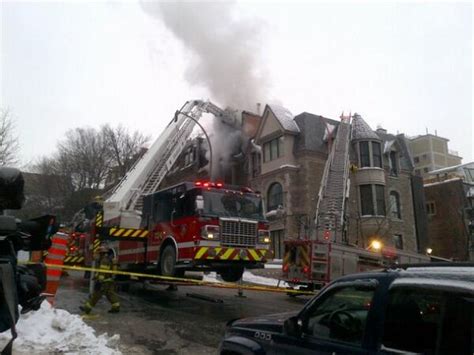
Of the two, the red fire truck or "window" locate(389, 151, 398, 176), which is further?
"window" locate(389, 151, 398, 176)

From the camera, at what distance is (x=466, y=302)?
2.45 meters

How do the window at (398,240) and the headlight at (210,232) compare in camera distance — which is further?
the window at (398,240)

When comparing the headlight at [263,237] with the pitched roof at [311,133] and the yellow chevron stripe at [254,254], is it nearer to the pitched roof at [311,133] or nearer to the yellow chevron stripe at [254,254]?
the yellow chevron stripe at [254,254]

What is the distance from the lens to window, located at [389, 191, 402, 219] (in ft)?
94.2

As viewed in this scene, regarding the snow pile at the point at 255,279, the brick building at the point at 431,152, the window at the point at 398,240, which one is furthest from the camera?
the brick building at the point at 431,152

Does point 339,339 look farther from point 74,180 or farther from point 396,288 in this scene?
point 74,180

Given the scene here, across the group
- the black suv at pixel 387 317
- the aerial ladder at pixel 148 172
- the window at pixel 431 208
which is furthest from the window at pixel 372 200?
the black suv at pixel 387 317

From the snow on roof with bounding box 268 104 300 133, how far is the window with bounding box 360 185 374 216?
212 inches

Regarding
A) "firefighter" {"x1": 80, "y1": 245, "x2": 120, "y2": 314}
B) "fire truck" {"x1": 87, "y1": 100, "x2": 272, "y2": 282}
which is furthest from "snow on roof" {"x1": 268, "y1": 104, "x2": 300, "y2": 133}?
"firefighter" {"x1": 80, "y1": 245, "x2": 120, "y2": 314}

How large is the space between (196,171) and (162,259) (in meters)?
22.9

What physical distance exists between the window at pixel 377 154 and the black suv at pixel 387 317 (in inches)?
1005

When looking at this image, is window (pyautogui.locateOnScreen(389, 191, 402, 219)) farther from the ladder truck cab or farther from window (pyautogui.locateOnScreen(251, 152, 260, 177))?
the ladder truck cab

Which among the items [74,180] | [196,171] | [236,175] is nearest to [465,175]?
[236,175]

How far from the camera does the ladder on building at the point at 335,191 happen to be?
22.3 metres
